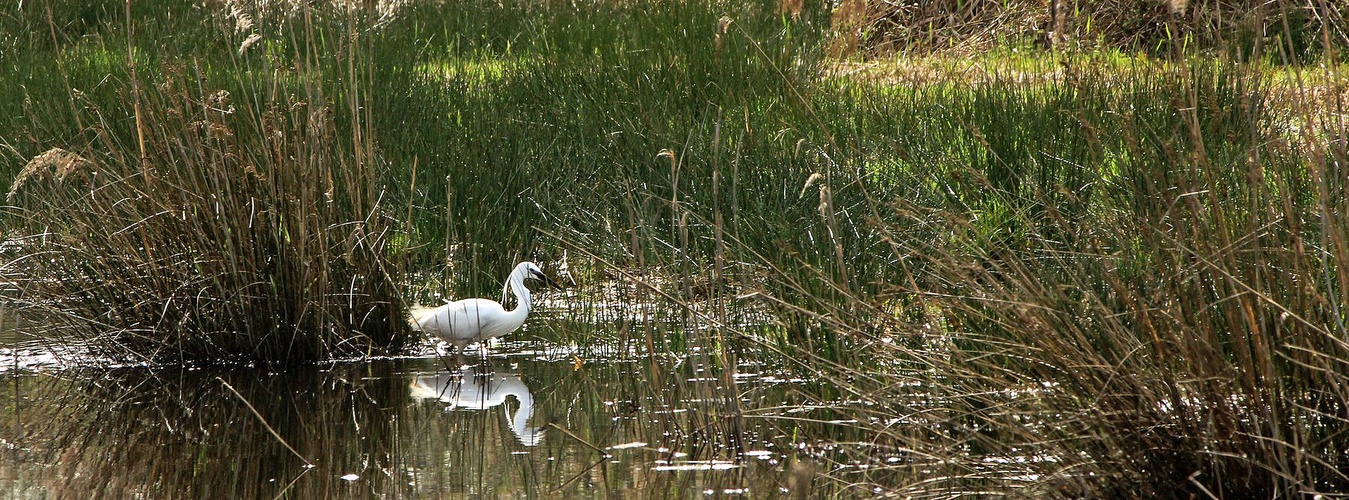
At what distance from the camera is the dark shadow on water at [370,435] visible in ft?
10.7

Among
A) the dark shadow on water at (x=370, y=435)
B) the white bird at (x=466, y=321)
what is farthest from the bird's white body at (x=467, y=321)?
the dark shadow on water at (x=370, y=435)

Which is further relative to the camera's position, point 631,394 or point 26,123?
point 26,123

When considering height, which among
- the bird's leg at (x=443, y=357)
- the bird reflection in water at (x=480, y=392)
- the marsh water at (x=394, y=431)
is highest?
the marsh water at (x=394, y=431)

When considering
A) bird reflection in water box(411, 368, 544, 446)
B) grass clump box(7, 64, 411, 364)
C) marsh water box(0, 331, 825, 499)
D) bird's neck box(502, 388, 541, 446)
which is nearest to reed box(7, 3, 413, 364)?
grass clump box(7, 64, 411, 364)

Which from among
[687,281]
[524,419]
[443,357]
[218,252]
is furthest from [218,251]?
[687,281]

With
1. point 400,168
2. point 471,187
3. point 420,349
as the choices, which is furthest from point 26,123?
point 420,349

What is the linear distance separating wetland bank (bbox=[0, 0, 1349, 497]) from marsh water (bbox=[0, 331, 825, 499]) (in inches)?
0.6

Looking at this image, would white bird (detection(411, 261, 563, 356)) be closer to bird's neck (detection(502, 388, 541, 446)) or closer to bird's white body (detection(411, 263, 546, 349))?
bird's white body (detection(411, 263, 546, 349))

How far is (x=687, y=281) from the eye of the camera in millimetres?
3094

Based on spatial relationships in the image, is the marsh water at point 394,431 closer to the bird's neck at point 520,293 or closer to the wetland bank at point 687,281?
the wetland bank at point 687,281

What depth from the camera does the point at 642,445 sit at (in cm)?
351

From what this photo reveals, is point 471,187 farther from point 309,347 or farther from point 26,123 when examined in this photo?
point 26,123

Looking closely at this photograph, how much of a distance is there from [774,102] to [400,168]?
1621 mm

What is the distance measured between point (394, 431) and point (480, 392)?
48 centimetres
